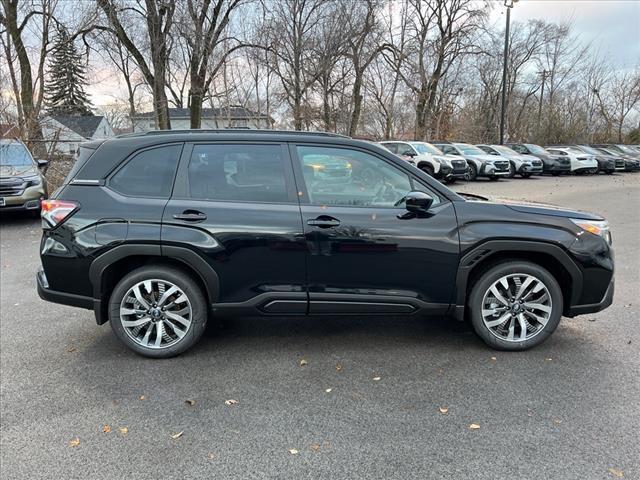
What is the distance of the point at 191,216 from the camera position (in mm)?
3570

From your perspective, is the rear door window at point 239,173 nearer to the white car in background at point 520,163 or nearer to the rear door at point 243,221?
the rear door at point 243,221

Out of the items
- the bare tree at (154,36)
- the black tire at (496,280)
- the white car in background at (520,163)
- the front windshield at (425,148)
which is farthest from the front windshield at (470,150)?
the black tire at (496,280)

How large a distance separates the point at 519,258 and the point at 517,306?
0.38 m

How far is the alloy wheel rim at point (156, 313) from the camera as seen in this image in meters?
3.65

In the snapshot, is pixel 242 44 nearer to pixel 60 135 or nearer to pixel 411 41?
pixel 60 135

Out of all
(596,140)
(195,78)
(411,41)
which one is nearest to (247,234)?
(195,78)

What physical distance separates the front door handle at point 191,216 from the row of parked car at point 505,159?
41.3 feet

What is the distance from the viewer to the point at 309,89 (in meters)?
25.4

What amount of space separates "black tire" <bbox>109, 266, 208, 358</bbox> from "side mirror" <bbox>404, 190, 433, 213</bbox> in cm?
177

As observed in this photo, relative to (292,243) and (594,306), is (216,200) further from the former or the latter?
(594,306)

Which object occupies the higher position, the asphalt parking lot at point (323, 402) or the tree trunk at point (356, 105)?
the tree trunk at point (356, 105)

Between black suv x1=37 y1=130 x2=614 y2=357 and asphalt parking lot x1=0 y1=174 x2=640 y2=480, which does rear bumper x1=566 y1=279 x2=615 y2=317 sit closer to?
black suv x1=37 y1=130 x2=614 y2=357

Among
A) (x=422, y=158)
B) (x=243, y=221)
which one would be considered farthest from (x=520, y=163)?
(x=243, y=221)

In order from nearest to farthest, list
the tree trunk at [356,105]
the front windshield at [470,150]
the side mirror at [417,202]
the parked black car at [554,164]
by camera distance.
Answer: the side mirror at [417,202] → the front windshield at [470,150] → the parked black car at [554,164] → the tree trunk at [356,105]
